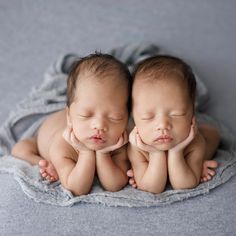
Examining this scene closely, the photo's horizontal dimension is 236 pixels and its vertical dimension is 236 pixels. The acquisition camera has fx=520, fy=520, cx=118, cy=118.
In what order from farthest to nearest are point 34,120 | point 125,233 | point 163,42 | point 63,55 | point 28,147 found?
point 163,42 → point 63,55 → point 34,120 → point 28,147 → point 125,233

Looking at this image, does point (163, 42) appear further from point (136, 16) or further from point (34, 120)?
point (34, 120)

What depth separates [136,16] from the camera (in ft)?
6.19

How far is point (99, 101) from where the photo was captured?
44.3 inches

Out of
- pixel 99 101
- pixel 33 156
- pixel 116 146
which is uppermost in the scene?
pixel 99 101

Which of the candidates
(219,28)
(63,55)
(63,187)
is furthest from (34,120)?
(219,28)

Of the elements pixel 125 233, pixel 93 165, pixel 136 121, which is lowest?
pixel 125 233

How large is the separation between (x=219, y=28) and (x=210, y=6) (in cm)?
13

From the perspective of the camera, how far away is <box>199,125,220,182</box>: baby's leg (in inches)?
48.0

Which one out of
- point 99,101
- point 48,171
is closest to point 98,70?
point 99,101

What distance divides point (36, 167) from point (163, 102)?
0.36 metres

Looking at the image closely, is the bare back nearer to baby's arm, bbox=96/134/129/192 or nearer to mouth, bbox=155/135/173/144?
baby's arm, bbox=96/134/129/192

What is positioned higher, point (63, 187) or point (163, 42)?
point (163, 42)

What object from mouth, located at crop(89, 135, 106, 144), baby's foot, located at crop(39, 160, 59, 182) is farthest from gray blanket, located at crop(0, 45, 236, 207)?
mouth, located at crop(89, 135, 106, 144)

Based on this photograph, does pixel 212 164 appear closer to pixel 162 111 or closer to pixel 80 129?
pixel 162 111
